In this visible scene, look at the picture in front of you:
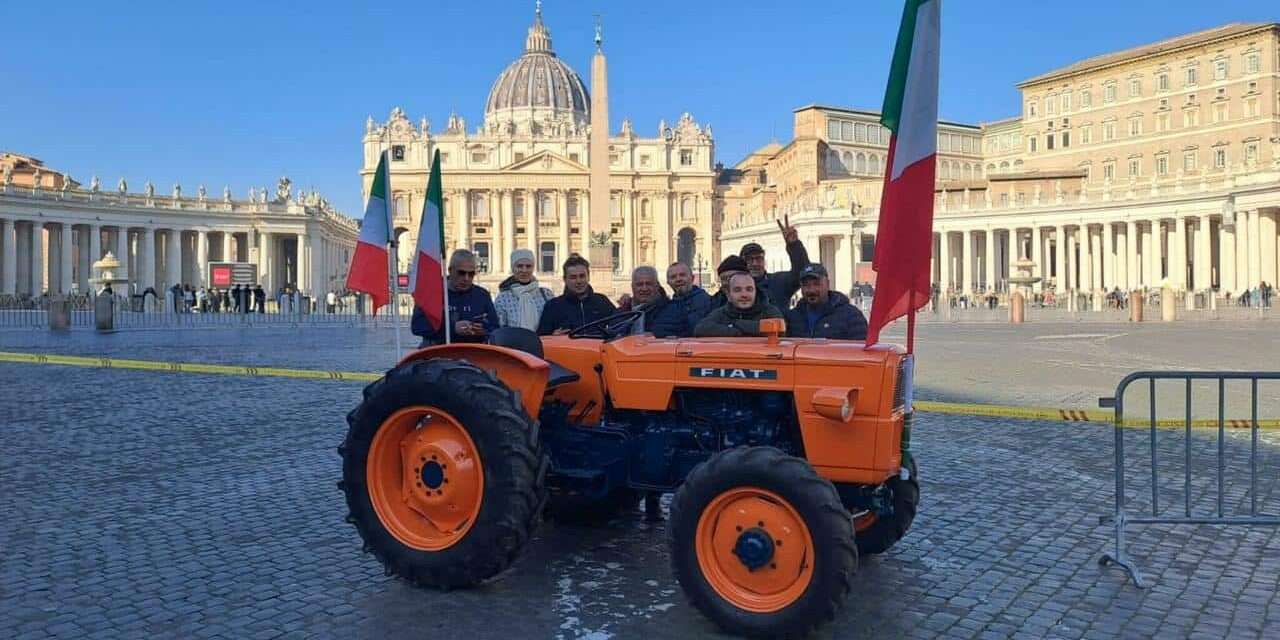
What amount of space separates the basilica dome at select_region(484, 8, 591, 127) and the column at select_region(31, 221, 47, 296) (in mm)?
55991

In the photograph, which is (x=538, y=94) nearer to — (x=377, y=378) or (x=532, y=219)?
(x=532, y=219)

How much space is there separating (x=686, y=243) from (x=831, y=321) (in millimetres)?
100587

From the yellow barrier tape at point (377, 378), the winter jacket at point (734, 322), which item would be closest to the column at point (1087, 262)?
the yellow barrier tape at point (377, 378)

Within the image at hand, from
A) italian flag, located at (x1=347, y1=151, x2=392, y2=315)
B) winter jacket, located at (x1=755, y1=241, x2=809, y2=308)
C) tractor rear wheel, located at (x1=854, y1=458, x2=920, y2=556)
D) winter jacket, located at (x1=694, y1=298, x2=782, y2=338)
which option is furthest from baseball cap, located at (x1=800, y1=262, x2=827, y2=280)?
italian flag, located at (x1=347, y1=151, x2=392, y2=315)

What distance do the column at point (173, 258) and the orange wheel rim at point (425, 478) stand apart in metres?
73.9

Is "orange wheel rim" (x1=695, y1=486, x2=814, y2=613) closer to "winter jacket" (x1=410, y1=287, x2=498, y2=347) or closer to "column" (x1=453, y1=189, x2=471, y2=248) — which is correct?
"winter jacket" (x1=410, y1=287, x2=498, y2=347)

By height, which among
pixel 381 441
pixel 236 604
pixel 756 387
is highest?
pixel 756 387

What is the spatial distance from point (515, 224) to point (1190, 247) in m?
63.9

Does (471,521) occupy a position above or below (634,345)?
below

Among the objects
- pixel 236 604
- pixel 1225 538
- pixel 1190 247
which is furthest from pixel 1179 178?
pixel 236 604

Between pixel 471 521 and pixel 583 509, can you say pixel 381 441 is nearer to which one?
pixel 471 521

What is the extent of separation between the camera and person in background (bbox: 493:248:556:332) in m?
7.20

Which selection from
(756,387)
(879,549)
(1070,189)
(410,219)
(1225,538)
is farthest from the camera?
(410,219)

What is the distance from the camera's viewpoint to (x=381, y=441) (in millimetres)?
5008
